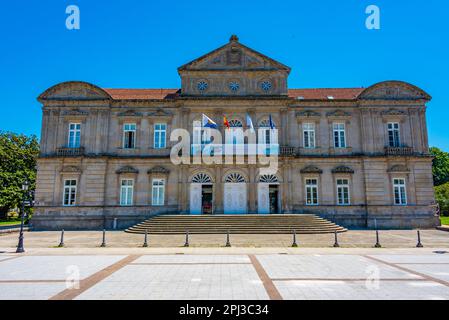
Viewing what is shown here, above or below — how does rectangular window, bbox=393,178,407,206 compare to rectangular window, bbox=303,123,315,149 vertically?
below

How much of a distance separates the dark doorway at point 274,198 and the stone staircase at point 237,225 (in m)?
3.33

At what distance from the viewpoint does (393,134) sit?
88.7ft

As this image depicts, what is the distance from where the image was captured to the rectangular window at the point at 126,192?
86.0 feet

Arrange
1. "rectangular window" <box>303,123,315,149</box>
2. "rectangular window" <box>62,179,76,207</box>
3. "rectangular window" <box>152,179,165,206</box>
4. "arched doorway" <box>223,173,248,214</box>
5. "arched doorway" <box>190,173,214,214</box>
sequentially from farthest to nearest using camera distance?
"rectangular window" <box>303,123,315,149</box> < "rectangular window" <box>152,179,165,206</box> < "rectangular window" <box>62,179,76,207</box> < "arched doorway" <box>190,173,214,214</box> < "arched doorway" <box>223,173,248,214</box>

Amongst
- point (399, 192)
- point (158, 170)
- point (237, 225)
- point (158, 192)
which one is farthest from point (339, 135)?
point (158, 192)

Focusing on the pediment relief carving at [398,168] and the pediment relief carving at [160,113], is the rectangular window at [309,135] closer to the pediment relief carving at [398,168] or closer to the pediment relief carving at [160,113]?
the pediment relief carving at [398,168]

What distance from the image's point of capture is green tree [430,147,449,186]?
184 feet

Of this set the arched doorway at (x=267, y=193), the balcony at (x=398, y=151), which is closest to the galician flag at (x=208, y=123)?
the arched doorway at (x=267, y=193)

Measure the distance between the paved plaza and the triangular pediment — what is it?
55.8ft

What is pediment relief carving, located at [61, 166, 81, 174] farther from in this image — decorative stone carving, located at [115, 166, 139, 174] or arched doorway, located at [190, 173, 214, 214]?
arched doorway, located at [190, 173, 214, 214]

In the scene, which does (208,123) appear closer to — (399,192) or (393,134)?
(393,134)

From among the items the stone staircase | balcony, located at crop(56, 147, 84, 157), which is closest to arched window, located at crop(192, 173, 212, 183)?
the stone staircase

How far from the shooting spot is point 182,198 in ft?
83.9

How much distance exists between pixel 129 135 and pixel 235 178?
10.3m
